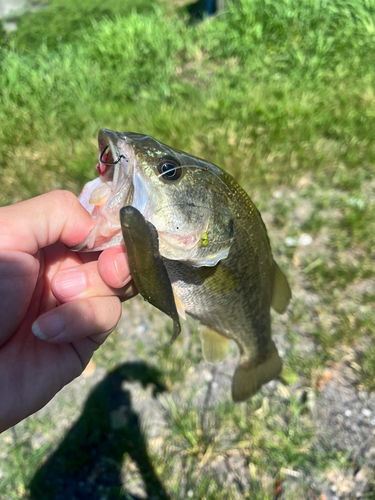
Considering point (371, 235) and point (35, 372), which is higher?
point (35, 372)

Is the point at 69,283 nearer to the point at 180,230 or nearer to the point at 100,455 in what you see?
the point at 180,230

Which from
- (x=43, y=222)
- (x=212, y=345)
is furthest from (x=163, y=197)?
(x=212, y=345)

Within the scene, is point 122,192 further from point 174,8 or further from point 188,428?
point 174,8

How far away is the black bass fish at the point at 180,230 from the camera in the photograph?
116cm

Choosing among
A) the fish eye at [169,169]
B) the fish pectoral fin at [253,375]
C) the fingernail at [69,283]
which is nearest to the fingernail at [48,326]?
the fingernail at [69,283]

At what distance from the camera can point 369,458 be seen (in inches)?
87.0

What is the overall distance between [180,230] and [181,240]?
0.04 m

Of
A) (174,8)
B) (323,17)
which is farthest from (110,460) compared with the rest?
(174,8)

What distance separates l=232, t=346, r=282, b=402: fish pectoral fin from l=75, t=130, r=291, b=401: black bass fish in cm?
48

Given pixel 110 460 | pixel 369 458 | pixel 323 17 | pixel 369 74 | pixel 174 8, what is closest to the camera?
pixel 369 458

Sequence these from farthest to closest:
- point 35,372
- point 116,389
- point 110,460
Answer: point 116,389 < point 110,460 < point 35,372

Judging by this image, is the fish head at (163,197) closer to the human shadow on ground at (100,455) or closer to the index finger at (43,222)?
the index finger at (43,222)

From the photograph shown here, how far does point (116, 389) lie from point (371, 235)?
264 cm

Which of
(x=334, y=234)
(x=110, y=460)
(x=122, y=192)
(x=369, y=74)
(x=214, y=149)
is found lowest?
(x=110, y=460)
